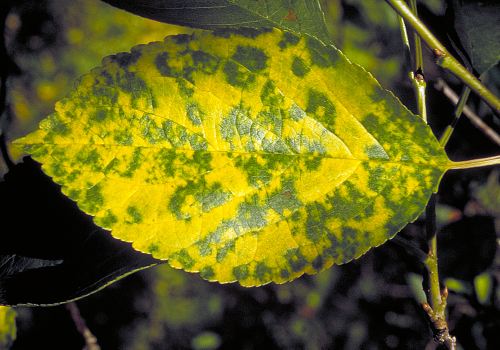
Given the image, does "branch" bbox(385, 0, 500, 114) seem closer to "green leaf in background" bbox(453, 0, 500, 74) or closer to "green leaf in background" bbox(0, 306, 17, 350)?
"green leaf in background" bbox(453, 0, 500, 74)

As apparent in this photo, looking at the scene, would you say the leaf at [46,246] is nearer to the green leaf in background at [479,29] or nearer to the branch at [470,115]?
the green leaf in background at [479,29]

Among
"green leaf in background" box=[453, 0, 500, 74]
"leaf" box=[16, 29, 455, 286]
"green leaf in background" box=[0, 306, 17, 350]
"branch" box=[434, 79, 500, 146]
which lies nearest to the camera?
"leaf" box=[16, 29, 455, 286]

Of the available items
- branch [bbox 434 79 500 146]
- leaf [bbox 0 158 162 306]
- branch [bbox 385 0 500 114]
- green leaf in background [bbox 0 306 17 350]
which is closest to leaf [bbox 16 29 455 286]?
branch [bbox 385 0 500 114]

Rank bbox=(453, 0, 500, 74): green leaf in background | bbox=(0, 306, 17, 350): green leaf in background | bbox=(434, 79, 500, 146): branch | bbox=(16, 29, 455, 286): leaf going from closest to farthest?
bbox=(16, 29, 455, 286): leaf < bbox=(453, 0, 500, 74): green leaf in background < bbox=(434, 79, 500, 146): branch < bbox=(0, 306, 17, 350): green leaf in background

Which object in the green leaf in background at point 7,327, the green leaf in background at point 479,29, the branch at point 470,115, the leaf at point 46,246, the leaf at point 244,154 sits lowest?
the green leaf in background at point 7,327

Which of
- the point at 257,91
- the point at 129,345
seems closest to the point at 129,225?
the point at 257,91

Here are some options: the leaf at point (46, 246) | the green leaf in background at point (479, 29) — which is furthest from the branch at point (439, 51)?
the leaf at point (46, 246)

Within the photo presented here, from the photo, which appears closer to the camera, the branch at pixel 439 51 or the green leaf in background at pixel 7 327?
the branch at pixel 439 51
